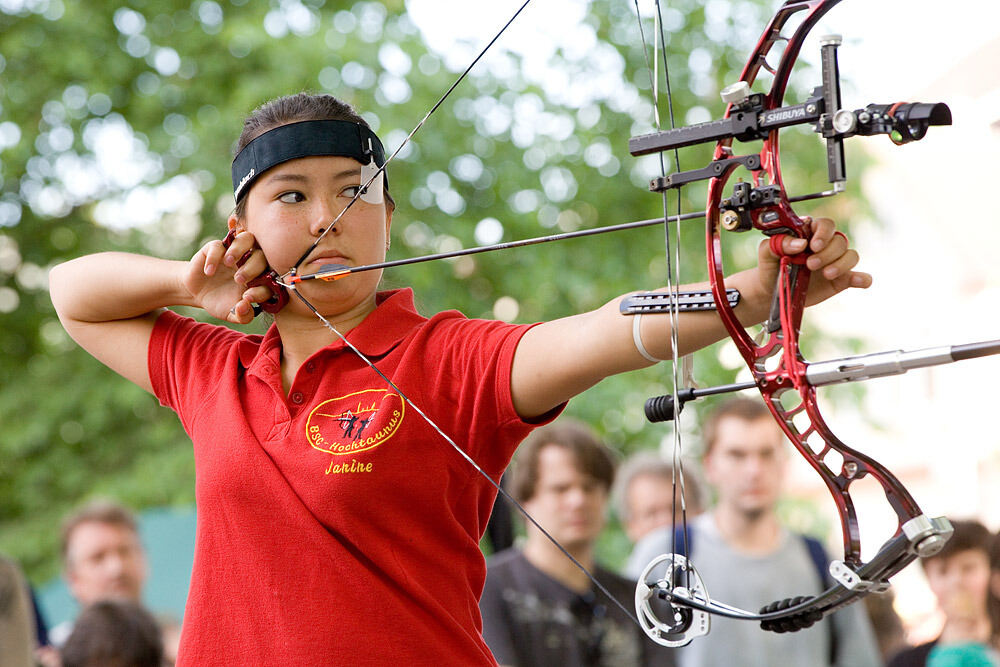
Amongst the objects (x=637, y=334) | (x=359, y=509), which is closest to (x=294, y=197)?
(x=359, y=509)

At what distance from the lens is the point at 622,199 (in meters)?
3.60

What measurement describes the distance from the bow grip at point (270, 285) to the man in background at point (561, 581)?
4.27ft

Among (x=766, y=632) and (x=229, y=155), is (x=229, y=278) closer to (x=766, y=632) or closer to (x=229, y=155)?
(x=766, y=632)

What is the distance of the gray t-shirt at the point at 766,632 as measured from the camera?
2691mm

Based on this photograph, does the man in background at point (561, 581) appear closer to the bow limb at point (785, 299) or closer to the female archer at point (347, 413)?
the female archer at point (347, 413)

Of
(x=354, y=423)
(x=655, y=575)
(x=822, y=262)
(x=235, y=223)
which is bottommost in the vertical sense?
(x=655, y=575)

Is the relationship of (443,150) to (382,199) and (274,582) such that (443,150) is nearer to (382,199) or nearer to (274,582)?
(382,199)

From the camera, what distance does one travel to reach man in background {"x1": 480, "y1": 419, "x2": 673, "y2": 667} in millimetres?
2674

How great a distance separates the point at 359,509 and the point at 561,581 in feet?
4.95

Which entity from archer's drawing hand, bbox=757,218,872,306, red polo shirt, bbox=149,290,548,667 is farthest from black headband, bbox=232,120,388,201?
archer's drawing hand, bbox=757,218,872,306

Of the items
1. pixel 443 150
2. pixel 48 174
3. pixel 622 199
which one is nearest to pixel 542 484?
pixel 622 199

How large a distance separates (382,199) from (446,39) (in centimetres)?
247

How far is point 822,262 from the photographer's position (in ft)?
3.77

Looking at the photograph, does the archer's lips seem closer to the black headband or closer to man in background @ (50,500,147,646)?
the black headband
